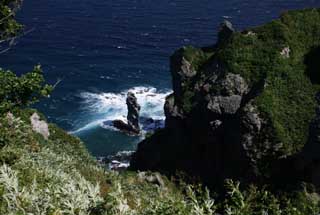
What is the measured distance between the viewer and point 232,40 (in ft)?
186

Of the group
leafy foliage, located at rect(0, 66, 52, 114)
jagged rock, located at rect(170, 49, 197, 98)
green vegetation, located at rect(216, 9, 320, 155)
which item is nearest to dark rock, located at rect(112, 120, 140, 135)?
jagged rock, located at rect(170, 49, 197, 98)

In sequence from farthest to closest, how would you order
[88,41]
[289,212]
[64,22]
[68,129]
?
[64,22] → [88,41] → [68,129] → [289,212]

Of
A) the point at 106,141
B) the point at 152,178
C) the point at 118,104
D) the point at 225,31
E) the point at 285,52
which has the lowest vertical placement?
the point at 106,141

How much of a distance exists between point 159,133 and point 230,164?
13912 millimetres

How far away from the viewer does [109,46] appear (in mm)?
104500

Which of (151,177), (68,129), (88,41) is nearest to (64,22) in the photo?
(88,41)

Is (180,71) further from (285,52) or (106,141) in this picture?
(106,141)

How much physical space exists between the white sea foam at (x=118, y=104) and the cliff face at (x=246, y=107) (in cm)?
2090

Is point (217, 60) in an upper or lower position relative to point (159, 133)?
upper

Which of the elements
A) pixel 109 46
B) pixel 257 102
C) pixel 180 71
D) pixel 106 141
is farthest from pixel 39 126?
pixel 109 46

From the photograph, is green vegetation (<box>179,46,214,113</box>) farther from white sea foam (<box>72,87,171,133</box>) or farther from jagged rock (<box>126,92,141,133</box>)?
white sea foam (<box>72,87,171,133</box>)

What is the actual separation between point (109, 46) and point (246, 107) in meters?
59.9

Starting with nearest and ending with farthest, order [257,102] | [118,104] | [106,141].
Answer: [257,102]
[106,141]
[118,104]

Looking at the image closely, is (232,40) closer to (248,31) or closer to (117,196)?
(248,31)
